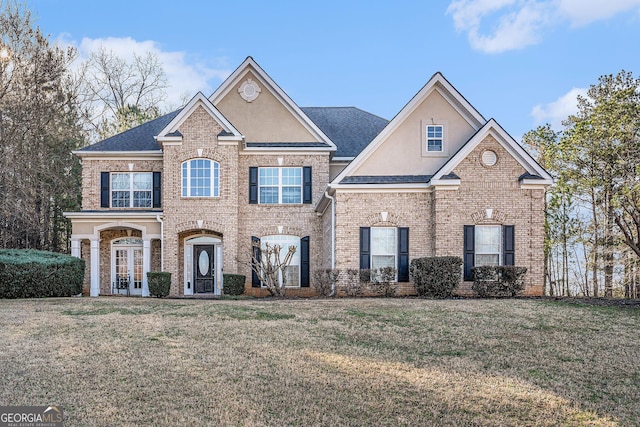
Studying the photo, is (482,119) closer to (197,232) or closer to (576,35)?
(576,35)

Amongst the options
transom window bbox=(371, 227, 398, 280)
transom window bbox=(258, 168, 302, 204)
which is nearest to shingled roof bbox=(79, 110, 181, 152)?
transom window bbox=(258, 168, 302, 204)

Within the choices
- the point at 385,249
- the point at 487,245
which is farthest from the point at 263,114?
the point at 487,245

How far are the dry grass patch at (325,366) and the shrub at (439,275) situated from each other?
3.05 meters

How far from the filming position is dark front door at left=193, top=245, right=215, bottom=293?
72.6ft

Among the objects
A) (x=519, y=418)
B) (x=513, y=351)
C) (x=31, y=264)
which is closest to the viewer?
(x=519, y=418)

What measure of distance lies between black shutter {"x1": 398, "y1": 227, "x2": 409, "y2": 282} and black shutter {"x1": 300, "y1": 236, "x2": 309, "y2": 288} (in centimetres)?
464

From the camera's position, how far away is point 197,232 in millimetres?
21688

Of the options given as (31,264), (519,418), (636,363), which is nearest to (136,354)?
(519,418)

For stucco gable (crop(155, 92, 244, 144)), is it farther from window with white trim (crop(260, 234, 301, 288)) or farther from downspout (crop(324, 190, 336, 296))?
downspout (crop(324, 190, 336, 296))

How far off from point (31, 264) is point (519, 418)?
1523 centimetres

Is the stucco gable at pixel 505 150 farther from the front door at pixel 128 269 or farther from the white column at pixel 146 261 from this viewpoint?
the front door at pixel 128 269

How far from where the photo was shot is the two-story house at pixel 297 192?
17.3 m

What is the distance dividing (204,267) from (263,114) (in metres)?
6.34

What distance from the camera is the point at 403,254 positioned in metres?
17.5
